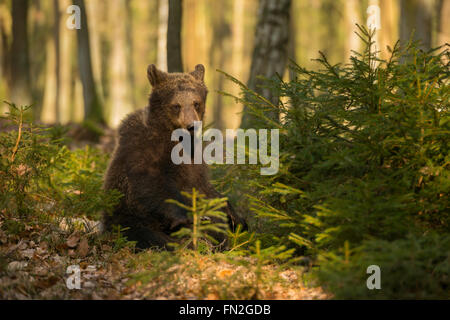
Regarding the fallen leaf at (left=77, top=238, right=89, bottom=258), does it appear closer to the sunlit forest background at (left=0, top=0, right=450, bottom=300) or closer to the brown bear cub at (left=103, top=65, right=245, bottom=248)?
the sunlit forest background at (left=0, top=0, right=450, bottom=300)

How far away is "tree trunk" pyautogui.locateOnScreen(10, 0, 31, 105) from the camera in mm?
14984

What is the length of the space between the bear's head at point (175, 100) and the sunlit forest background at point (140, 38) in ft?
1.64

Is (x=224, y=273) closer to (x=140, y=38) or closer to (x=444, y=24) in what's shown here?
(x=444, y=24)

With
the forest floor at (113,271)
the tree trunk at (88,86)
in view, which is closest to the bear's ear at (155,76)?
the forest floor at (113,271)

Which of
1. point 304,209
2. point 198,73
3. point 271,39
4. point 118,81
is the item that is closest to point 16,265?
point 304,209

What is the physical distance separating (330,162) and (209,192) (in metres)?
2.09

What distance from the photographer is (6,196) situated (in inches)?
206

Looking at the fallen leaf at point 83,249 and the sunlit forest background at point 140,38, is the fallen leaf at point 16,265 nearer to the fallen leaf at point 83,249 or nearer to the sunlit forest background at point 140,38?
the fallen leaf at point 83,249

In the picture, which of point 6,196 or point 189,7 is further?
point 189,7

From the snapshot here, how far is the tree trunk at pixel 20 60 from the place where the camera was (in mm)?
14984

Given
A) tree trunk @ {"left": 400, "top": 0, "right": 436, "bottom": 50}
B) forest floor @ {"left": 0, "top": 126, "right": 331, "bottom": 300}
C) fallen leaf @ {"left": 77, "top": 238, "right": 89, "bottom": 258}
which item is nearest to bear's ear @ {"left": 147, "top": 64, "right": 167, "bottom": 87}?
forest floor @ {"left": 0, "top": 126, "right": 331, "bottom": 300}

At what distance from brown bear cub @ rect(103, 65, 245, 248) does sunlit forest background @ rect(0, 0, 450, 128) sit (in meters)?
0.68
